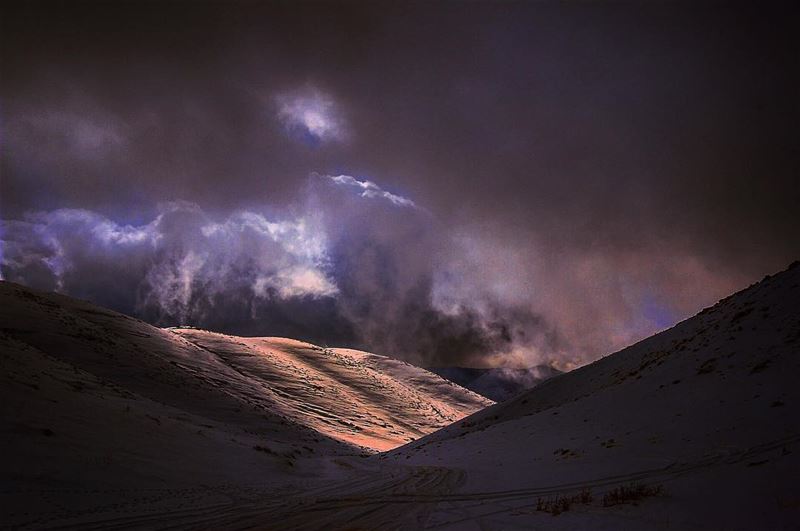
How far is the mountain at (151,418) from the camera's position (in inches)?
372

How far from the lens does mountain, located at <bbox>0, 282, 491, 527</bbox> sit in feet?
31.0

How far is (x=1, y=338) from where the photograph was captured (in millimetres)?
17797

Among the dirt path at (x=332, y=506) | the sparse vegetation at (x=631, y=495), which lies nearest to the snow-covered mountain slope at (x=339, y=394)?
the dirt path at (x=332, y=506)

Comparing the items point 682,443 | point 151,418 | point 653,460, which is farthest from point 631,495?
point 151,418

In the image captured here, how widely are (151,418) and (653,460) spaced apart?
17814 mm

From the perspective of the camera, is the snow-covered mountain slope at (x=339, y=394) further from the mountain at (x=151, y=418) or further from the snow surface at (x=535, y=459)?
the snow surface at (x=535, y=459)

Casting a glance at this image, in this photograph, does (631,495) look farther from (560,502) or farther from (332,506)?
(332,506)

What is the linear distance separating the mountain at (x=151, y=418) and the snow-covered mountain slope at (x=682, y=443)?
6.72 meters

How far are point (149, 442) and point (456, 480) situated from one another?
10376mm

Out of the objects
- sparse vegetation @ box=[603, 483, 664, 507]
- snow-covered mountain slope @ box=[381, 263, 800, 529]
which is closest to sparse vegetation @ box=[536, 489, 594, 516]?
snow-covered mountain slope @ box=[381, 263, 800, 529]

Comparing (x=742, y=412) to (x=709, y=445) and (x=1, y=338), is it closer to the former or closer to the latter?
(x=709, y=445)

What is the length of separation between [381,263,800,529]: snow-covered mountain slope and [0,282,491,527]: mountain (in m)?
6.72

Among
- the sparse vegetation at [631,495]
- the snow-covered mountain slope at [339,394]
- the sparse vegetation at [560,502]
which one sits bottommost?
the sparse vegetation at [560,502]

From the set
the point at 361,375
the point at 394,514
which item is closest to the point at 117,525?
the point at 394,514
